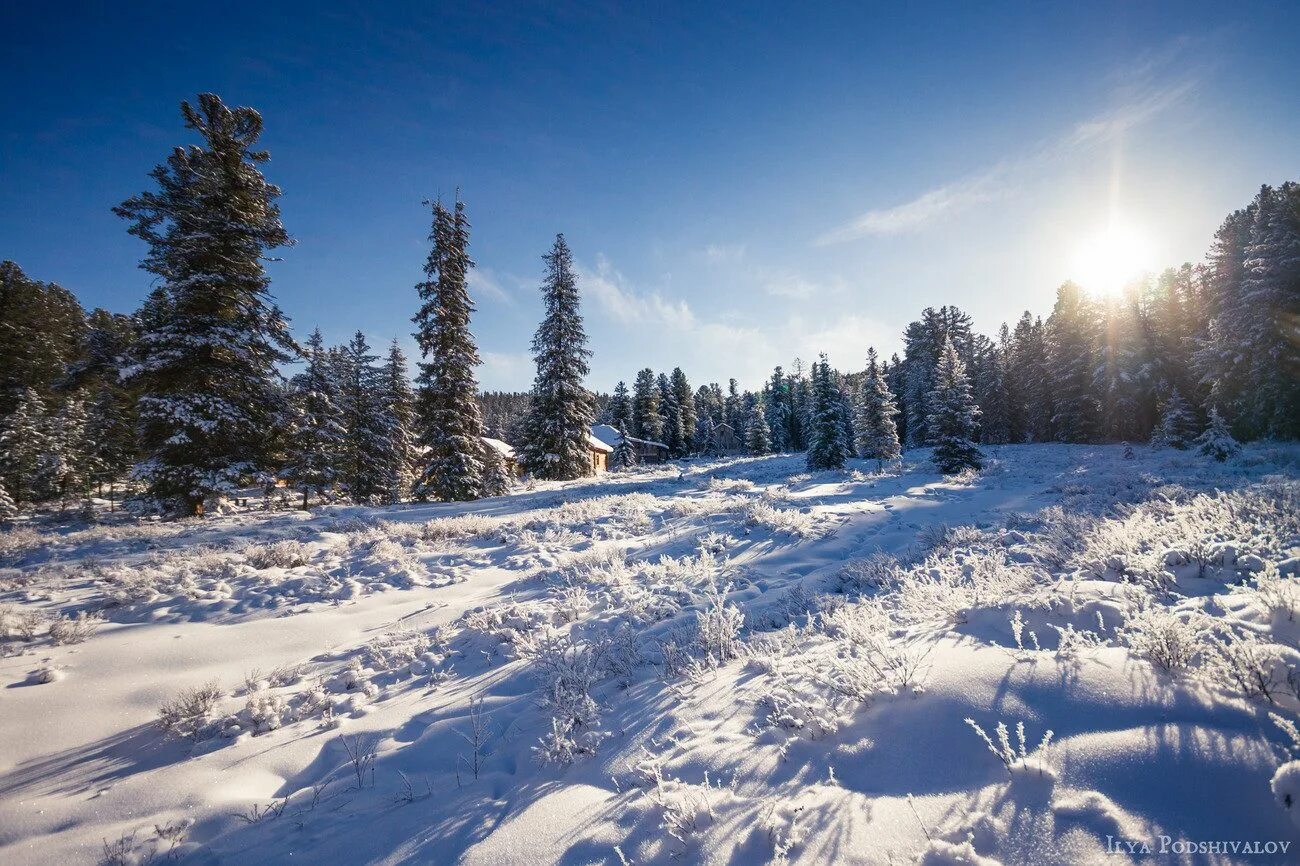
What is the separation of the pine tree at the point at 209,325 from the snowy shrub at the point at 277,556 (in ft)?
21.3

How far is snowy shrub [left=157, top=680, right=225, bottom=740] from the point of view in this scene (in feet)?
12.0

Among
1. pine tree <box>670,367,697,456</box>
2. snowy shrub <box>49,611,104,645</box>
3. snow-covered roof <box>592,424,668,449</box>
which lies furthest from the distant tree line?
pine tree <box>670,367,697,456</box>

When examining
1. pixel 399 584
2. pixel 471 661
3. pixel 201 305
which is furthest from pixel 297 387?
pixel 471 661

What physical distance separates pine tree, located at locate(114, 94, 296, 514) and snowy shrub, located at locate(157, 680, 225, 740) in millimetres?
11264

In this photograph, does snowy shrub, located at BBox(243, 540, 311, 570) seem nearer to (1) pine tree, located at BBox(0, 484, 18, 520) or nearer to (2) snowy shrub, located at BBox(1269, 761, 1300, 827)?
(2) snowy shrub, located at BBox(1269, 761, 1300, 827)

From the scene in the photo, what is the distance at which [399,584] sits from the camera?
23.7ft

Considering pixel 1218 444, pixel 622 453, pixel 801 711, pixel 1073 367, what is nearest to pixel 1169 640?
pixel 801 711

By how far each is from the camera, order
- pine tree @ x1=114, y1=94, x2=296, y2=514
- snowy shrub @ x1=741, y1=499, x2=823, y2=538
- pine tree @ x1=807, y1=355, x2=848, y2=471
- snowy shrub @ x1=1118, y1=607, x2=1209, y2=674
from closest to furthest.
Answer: snowy shrub @ x1=1118, y1=607, x2=1209, y2=674 → snowy shrub @ x1=741, y1=499, x2=823, y2=538 → pine tree @ x1=114, y1=94, x2=296, y2=514 → pine tree @ x1=807, y1=355, x2=848, y2=471

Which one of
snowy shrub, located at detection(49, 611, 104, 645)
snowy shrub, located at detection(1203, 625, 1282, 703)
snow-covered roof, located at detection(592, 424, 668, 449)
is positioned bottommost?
snowy shrub, located at detection(1203, 625, 1282, 703)

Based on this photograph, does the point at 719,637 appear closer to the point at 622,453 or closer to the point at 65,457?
the point at 65,457

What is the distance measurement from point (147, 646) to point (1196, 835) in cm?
820

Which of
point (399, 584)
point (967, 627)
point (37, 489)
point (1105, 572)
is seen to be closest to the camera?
point (967, 627)

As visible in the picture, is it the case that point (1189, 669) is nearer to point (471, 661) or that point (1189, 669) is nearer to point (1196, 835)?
point (1196, 835)

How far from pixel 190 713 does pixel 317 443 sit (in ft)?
80.5
